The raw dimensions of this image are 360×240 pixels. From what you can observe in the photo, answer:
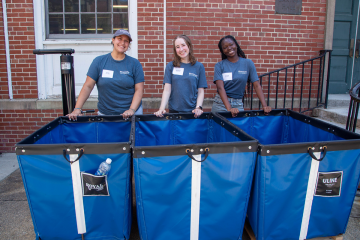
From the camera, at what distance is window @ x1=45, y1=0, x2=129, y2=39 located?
16.5 ft

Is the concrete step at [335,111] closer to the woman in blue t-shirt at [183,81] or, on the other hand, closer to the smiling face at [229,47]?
the smiling face at [229,47]

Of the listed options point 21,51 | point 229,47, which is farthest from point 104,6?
point 229,47

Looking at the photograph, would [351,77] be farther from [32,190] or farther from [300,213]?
[32,190]

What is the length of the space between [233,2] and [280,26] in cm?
Result: 101

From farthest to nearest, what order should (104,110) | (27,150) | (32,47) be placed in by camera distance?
1. (32,47)
2. (104,110)
3. (27,150)

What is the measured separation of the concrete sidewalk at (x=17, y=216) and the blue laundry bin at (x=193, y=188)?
0.54m

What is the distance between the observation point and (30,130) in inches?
201

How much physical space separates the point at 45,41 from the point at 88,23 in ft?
2.79

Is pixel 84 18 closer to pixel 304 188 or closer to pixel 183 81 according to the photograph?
pixel 183 81

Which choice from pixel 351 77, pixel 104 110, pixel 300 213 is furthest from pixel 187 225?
pixel 351 77

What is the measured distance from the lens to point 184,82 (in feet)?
10.3

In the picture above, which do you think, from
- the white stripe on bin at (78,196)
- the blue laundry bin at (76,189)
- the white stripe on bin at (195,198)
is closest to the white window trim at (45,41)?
the blue laundry bin at (76,189)

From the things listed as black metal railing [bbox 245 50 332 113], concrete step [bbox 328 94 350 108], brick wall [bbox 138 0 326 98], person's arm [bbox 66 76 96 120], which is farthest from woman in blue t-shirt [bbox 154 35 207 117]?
concrete step [bbox 328 94 350 108]

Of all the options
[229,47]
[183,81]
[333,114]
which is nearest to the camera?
[183,81]
